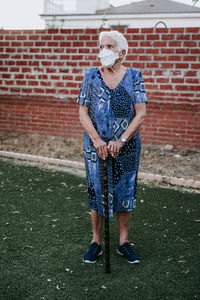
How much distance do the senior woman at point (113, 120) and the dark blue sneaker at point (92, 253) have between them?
1.19 ft

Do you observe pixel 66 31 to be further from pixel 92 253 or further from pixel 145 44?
pixel 92 253

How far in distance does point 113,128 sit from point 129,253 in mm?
1163

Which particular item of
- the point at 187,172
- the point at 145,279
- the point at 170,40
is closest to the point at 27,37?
the point at 170,40

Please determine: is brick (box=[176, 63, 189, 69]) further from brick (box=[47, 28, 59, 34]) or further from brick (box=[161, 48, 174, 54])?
brick (box=[47, 28, 59, 34])

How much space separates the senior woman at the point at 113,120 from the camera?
282 centimetres

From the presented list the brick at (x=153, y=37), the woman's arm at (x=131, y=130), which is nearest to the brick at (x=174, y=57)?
the brick at (x=153, y=37)

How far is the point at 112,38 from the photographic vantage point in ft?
9.16

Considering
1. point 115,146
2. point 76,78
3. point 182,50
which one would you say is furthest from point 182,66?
point 115,146

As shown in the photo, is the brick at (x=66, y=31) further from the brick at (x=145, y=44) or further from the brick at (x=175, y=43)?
the brick at (x=175, y=43)

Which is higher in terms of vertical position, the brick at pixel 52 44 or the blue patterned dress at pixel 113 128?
the brick at pixel 52 44

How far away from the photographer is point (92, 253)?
315 centimetres

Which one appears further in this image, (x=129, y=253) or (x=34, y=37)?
(x=34, y=37)

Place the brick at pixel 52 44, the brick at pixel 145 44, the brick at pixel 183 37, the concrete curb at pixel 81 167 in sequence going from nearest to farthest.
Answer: the concrete curb at pixel 81 167 < the brick at pixel 183 37 < the brick at pixel 145 44 < the brick at pixel 52 44

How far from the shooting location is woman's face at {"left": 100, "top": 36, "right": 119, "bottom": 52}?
2.79m
